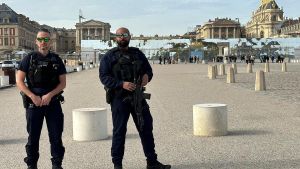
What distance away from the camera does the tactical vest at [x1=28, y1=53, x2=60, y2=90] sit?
18.9ft

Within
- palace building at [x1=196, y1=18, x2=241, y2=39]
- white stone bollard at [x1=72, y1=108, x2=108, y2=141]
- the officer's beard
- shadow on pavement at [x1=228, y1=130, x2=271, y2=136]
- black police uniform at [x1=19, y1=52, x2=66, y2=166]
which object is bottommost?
shadow on pavement at [x1=228, y1=130, x2=271, y2=136]

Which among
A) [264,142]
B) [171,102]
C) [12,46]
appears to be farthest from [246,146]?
[12,46]

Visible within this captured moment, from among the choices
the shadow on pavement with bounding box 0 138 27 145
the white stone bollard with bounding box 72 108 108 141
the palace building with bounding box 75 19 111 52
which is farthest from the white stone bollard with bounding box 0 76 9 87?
the palace building with bounding box 75 19 111 52

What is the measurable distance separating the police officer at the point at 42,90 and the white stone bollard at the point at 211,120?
3.35 meters

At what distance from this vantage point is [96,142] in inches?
330

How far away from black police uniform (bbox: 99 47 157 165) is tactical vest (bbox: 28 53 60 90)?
0.54 meters

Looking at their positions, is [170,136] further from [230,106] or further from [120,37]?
Result: [230,106]

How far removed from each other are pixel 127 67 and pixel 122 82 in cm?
18

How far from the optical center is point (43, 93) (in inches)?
229

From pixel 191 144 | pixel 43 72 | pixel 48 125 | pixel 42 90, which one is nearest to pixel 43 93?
pixel 42 90

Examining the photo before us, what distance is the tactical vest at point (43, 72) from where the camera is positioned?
575cm

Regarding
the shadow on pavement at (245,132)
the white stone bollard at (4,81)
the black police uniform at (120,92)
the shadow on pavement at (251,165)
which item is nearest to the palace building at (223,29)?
the white stone bollard at (4,81)

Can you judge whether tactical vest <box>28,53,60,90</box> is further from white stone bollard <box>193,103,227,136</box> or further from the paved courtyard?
white stone bollard <box>193,103,227,136</box>

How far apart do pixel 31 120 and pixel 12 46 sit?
141816 millimetres
